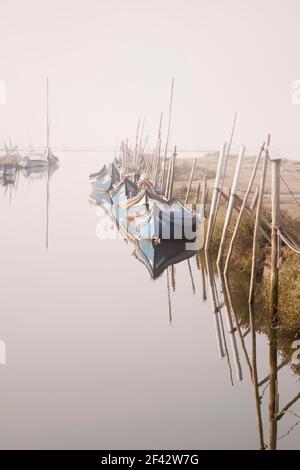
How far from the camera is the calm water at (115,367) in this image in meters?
10.3

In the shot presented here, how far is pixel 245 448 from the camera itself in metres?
9.67

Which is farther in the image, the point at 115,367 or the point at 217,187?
the point at 217,187

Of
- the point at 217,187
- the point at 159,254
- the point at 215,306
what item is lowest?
the point at 159,254

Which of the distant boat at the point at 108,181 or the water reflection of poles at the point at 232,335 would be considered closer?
the water reflection of poles at the point at 232,335

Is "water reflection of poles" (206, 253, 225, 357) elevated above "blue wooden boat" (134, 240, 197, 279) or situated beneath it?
elevated above

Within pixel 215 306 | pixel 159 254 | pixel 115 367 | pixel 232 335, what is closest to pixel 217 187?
pixel 215 306

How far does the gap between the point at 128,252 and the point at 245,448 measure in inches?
707

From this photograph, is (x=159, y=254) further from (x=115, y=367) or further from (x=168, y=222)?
(x=115, y=367)

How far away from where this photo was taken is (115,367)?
1348 cm

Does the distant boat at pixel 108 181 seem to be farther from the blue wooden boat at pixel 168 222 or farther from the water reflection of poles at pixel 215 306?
→ the water reflection of poles at pixel 215 306

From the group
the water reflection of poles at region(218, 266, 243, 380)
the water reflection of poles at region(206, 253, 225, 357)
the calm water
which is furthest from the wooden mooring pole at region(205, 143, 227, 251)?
the water reflection of poles at region(218, 266, 243, 380)

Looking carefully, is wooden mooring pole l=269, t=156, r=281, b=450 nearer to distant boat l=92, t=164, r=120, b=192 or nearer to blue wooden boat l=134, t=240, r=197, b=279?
blue wooden boat l=134, t=240, r=197, b=279

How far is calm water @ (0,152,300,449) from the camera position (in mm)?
10344

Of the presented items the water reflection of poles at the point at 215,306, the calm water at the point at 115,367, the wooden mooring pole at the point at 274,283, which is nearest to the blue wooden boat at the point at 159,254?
the calm water at the point at 115,367
